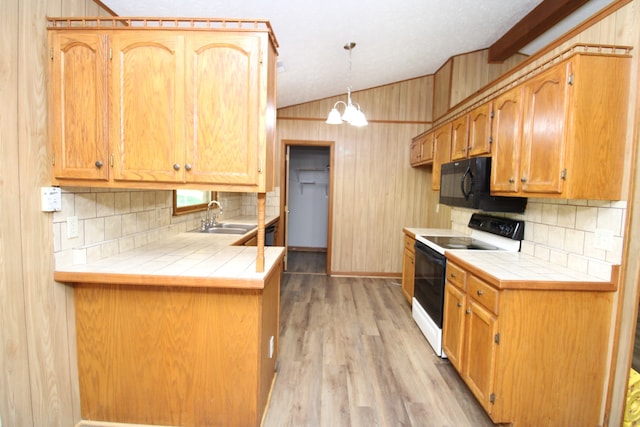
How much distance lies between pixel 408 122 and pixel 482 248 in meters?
2.60

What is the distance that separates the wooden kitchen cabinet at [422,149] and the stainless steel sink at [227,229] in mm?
2351

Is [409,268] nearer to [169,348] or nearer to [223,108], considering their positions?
[169,348]

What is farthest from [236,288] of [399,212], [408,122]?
[408,122]

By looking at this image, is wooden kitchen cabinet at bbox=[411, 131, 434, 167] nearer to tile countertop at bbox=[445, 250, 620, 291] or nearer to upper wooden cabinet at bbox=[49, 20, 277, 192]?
tile countertop at bbox=[445, 250, 620, 291]

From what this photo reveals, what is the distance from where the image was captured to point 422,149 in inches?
161

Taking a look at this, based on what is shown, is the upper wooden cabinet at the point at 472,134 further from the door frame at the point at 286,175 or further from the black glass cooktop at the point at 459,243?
the door frame at the point at 286,175

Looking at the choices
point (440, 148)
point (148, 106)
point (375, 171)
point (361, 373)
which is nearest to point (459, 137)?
point (440, 148)

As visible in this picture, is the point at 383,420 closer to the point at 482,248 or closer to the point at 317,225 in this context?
the point at 482,248

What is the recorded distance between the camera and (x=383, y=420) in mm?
1860

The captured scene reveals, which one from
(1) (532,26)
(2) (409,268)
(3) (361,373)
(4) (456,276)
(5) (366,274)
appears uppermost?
(1) (532,26)

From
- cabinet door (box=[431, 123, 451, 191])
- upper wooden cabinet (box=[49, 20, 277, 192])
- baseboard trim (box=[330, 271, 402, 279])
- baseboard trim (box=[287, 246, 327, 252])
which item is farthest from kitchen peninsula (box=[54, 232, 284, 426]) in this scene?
baseboard trim (box=[287, 246, 327, 252])

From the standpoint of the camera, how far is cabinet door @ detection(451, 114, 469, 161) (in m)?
2.77

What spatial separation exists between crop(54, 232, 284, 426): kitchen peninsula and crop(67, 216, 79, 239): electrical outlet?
17cm

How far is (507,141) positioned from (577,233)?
72 cm
